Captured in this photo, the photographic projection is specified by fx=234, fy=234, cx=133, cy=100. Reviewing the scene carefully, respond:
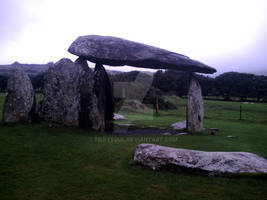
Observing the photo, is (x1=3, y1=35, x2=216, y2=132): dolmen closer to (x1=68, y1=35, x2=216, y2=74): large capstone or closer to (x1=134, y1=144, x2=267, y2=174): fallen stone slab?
(x1=68, y1=35, x2=216, y2=74): large capstone

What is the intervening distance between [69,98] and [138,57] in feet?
11.2

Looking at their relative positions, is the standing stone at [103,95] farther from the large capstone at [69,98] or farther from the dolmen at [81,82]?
the large capstone at [69,98]

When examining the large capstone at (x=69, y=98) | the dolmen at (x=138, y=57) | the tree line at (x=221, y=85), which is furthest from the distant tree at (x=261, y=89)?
the large capstone at (x=69, y=98)

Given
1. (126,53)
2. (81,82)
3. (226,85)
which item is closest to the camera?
(126,53)

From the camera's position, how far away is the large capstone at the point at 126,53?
997 cm

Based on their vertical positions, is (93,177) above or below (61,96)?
below

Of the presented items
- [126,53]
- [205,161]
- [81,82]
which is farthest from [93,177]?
[126,53]

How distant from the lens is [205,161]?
5.11m

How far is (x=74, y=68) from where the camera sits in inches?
408

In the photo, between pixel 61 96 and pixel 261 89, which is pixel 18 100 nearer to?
pixel 61 96

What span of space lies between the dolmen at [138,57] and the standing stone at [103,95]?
55mm

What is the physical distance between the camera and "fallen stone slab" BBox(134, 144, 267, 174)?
497 cm

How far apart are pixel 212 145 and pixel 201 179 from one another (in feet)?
11.2

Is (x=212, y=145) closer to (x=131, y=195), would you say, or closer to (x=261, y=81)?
(x=131, y=195)
